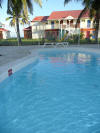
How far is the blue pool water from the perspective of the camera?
3178 mm

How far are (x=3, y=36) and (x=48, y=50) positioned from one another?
33.3m

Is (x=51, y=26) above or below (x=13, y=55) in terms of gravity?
above

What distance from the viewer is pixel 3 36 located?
43.3 meters

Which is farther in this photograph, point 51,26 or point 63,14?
point 63,14

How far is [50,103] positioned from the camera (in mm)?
4312

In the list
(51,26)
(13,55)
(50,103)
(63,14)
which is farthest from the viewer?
(63,14)

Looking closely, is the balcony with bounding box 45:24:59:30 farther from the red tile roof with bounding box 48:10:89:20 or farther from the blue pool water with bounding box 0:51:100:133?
the blue pool water with bounding box 0:51:100:133

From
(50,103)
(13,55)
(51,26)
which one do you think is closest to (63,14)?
(51,26)

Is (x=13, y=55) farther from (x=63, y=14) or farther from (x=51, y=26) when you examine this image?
(x=63, y=14)

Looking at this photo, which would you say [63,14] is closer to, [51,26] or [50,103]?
[51,26]

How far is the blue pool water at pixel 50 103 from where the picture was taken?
10.4 feet

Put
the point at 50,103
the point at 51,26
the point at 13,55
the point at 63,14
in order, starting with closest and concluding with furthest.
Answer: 1. the point at 50,103
2. the point at 13,55
3. the point at 51,26
4. the point at 63,14

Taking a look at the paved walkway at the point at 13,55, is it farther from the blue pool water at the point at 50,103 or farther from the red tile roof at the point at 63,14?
the red tile roof at the point at 63,14

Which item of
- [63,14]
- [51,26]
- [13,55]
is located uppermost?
[63,14]
